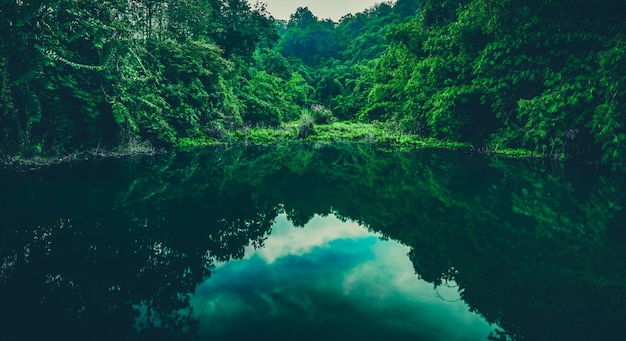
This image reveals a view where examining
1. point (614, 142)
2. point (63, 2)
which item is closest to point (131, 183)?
point (63, 2)

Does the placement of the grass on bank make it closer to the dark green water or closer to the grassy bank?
the grassy bank

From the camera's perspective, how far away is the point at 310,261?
4.26m

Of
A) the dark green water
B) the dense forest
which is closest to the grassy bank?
the dense forest

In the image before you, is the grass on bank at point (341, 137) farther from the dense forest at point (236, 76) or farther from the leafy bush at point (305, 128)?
the dense forest at point (236, 76)

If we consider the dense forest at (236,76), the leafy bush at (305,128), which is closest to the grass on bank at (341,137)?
the leafy bush at (305,128)

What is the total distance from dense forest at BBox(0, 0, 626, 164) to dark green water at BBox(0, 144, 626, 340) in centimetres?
394

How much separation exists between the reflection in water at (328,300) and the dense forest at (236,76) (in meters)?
9.65

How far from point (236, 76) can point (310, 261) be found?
24.1 meters

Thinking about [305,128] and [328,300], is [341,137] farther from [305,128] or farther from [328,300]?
[328,300]

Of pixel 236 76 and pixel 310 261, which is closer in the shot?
pixel 310 261

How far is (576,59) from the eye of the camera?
12578 millimetres

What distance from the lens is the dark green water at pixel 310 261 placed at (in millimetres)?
2844

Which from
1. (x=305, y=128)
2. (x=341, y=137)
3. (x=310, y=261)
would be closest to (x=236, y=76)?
(x=305, y=128)

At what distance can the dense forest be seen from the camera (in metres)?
10.4
